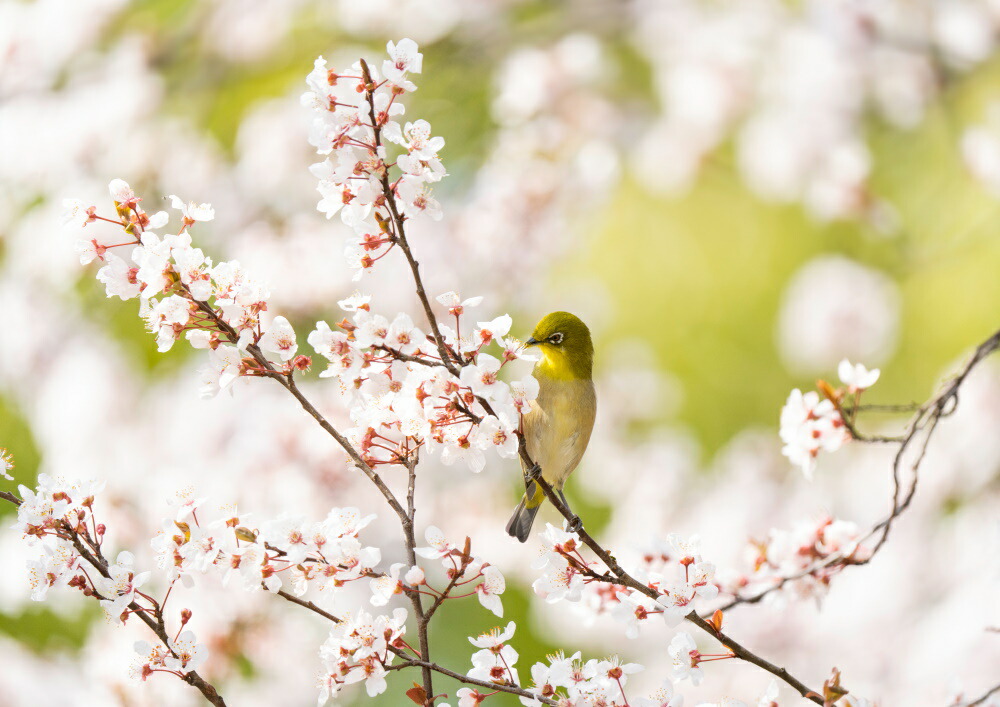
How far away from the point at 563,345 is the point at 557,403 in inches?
5.9

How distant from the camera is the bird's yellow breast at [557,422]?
88.7 inches

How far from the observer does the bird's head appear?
220cm

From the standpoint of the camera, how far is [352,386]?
4.57 feet

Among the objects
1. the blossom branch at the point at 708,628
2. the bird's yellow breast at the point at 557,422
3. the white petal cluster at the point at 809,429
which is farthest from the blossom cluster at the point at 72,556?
the white petal cluster at the point at 809,429

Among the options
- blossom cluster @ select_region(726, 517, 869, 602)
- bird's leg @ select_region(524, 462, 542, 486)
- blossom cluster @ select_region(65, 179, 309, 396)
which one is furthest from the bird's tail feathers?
blossom cluster @ select_region(65, 179, 309, 396)

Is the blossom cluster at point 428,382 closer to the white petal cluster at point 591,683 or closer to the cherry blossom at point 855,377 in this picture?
the white petal cluster at point 591,683

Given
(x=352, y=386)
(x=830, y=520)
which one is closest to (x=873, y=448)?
(x=830, y=520)

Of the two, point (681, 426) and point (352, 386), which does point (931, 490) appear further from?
point (352, 386)

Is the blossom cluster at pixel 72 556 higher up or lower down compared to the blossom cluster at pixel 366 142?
lower down

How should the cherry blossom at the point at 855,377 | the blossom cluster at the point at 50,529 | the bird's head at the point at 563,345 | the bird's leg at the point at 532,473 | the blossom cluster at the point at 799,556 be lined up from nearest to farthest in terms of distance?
the blossom cluster at the point at 50,529
the bird's leg at the point at 532,473
the cherry blossom at the point at 855,377
the blossom cluster at the point at 799,556
the bird's head at the point at 563,345

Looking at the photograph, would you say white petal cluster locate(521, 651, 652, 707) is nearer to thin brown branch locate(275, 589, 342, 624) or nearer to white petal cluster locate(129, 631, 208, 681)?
thin brown branch locate(275, 589, 342, 624)

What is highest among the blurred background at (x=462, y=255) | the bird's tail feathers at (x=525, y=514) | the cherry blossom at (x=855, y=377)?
the blurred background at (x=462, y=255)

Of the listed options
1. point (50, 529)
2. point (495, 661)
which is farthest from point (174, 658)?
point (495, 661)

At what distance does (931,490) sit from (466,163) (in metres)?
2.58
